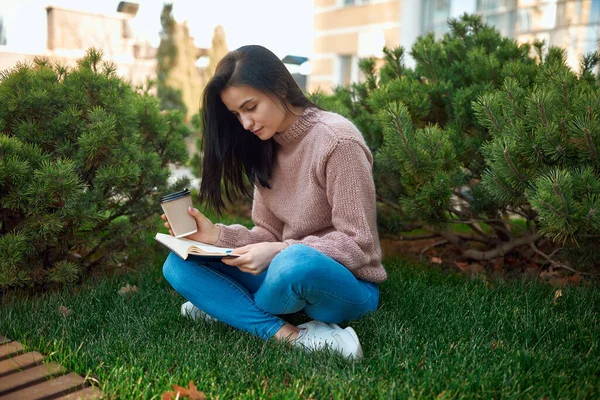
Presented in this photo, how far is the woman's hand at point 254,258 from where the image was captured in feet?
6.67

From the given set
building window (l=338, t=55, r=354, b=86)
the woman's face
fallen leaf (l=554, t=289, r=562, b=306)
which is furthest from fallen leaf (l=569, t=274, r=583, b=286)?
building window (l=338, t=55, r=354, b=86)

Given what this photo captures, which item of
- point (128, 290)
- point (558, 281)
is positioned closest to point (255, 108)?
point (128, 290)

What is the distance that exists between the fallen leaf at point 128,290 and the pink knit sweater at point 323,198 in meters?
0.65

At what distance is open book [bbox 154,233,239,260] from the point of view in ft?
6.56

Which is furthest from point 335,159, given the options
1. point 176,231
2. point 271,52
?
point 176,231

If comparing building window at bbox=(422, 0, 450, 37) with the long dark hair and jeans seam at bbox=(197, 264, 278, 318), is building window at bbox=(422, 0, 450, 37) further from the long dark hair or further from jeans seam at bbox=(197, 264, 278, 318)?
jeans seam at bbox=(197, 264, 278, 318)

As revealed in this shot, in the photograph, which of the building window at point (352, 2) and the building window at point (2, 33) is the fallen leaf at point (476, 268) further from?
the building window at point (352, 2)

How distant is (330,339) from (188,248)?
2.05 ft

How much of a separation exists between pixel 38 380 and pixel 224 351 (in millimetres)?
627

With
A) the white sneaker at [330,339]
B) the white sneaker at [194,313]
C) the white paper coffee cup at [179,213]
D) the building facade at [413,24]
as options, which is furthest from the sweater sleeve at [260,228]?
the building facade at [413,24]

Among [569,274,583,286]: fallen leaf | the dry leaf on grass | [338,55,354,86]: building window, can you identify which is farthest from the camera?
A: [338,55,354,86]: building window

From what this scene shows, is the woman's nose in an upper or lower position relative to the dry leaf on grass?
upper

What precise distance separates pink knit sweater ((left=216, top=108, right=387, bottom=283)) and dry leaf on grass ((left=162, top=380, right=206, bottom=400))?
0.68 meters

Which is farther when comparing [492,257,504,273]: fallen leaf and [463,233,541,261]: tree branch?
[492,257,504,273]: fallen leaf
